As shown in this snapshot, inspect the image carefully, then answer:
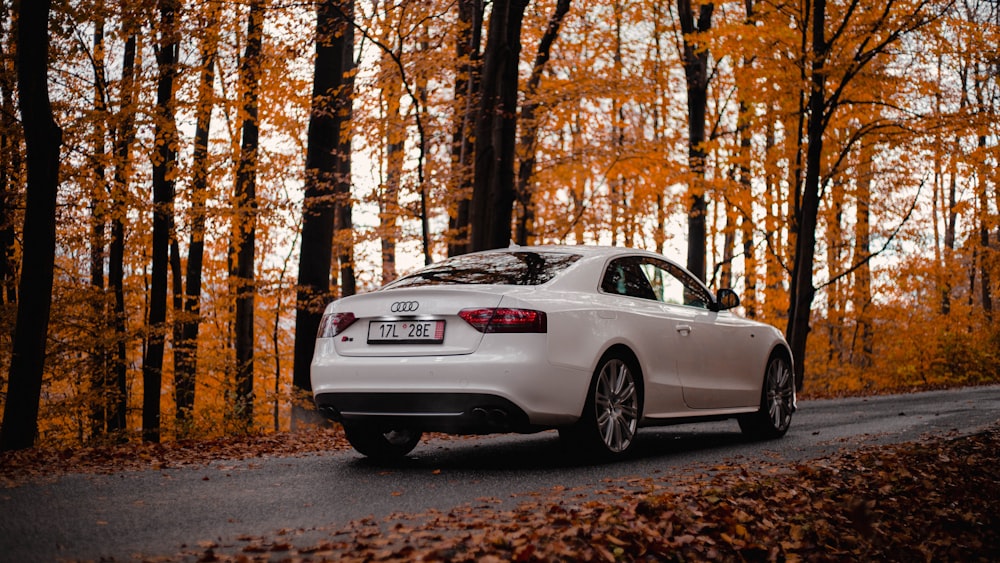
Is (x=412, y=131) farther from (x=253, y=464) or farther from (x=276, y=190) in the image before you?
(x=253, y=464)

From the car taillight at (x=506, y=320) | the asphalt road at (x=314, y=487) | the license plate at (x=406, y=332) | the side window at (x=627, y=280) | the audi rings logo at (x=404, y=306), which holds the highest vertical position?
the side window at (x=627, y=280)

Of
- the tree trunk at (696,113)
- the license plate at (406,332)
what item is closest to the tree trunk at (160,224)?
the license plate at (406,332)

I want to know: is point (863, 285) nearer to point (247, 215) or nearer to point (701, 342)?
point (247, 215)

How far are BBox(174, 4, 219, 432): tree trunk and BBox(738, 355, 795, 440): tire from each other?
8.12m

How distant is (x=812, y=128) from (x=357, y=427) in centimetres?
1391

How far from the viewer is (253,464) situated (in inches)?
286

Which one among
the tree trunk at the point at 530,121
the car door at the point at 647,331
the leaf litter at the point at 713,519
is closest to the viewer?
the leaf litter at the point at 713,519

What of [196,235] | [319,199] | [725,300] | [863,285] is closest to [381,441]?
[725,300]

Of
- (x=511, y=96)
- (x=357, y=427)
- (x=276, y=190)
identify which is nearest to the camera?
(x=357, y=427)

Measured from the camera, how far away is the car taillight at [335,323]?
6773mm

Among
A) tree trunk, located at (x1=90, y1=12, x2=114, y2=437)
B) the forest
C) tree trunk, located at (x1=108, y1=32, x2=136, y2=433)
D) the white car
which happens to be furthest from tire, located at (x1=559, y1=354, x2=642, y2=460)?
tree trunk, located at (x1=108, y1=32, x2=136, y2=433)

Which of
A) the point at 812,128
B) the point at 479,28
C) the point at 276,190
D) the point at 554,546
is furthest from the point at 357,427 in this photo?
the point at 276,190

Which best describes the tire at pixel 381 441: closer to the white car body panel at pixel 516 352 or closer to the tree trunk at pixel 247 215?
the white car body panel at pixel 516 352

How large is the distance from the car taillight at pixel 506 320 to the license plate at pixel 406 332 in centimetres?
25
